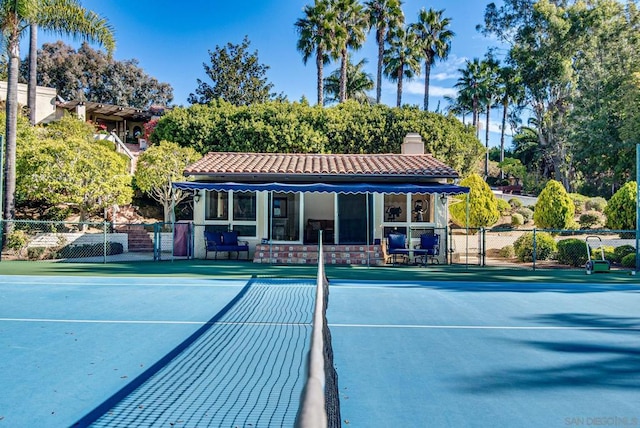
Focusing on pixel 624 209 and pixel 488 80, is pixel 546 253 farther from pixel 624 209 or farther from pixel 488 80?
pixel 488 80

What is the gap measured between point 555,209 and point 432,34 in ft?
88.4

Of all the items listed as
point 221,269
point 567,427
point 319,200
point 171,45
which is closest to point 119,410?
point 567,427

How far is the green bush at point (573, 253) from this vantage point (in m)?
18.1

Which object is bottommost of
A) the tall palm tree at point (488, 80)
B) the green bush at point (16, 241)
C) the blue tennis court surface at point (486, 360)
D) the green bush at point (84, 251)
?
the blue tennis court surface at point (486, 360)

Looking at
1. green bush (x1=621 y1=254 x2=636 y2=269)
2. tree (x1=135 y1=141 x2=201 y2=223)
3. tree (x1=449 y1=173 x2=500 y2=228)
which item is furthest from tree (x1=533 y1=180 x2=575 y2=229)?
tree (x1=135 y1=141 x2=201 y2=223)

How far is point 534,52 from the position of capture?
139 feet

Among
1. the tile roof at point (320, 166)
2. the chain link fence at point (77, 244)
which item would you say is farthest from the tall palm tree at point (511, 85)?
the chain link fence at point (77, 244)

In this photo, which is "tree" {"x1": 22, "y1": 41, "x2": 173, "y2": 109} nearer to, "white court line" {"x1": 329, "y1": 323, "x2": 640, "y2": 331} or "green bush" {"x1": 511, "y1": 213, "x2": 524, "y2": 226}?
"green bush" {"x1": 511, "y1": 213, "x2": 524, "y2": 226}

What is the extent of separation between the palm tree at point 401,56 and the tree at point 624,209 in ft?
76.1

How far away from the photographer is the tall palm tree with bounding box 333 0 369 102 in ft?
121

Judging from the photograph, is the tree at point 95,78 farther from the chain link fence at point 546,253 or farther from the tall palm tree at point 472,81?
the chain link fence at point 546,253

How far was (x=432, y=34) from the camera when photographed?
4500cm

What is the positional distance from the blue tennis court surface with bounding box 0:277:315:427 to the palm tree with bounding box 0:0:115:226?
32.8 ft

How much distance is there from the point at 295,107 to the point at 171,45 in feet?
56.9
